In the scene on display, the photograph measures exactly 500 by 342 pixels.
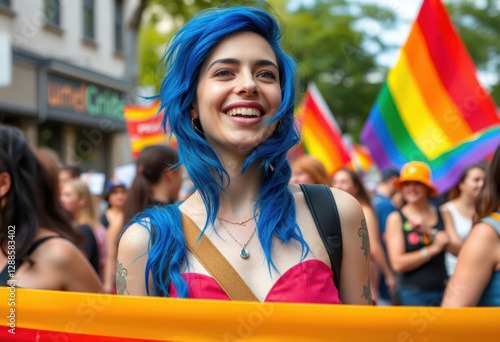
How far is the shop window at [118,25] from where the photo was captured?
18.9 m

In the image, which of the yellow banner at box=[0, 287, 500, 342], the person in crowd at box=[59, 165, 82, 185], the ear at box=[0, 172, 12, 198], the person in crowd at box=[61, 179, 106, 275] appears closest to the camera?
the yellow banner at box=[0, 287, 500, 342]

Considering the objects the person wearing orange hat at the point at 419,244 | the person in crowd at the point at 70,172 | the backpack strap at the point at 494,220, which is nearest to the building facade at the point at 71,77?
the person in crowd at the point at 70,172

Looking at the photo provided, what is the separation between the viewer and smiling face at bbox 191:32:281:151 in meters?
1.86

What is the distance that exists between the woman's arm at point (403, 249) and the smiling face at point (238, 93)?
326 cm

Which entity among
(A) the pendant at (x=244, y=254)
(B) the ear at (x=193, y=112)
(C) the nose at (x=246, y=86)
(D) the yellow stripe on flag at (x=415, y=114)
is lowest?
(A) the pendant at (x=244, y=254)

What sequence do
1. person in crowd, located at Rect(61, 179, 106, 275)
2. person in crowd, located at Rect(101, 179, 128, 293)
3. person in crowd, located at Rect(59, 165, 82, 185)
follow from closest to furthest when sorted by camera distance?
person in crowd, located at Rect(101, 179, 128, 293)
person in crowd, located at Rect(61, 179, 106, 275)
person in crowd, located at Rect(59, 165, 82, 185)

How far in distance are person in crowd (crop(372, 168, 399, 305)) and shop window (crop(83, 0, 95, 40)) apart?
11.0 meters

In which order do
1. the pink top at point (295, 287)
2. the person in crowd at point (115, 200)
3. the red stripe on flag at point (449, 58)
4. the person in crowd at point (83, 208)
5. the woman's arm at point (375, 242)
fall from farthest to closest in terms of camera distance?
1. the person in crowd at point (115, 200)
2. the red stripe on flag at point (449, 58)
3. the woman's arm at point (375, 242)
4. the person in crowd at point (83, 208)
5. the pink top at point (295, 287)

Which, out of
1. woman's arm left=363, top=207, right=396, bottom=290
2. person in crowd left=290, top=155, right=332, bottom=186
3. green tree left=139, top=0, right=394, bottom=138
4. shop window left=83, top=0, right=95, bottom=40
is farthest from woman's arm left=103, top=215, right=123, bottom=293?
green tree left=139, top=0, right=394, bottom=138

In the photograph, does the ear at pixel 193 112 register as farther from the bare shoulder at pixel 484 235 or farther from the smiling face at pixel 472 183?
the smiling face at pixel 472 183

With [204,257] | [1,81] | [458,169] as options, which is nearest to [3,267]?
[204,257]

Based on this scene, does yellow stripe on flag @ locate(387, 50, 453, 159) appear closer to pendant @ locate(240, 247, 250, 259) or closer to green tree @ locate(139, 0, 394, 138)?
pendant @ locate(240, 247, 250, 259)

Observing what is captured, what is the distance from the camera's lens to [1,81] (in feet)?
17.1

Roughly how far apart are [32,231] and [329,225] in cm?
140
